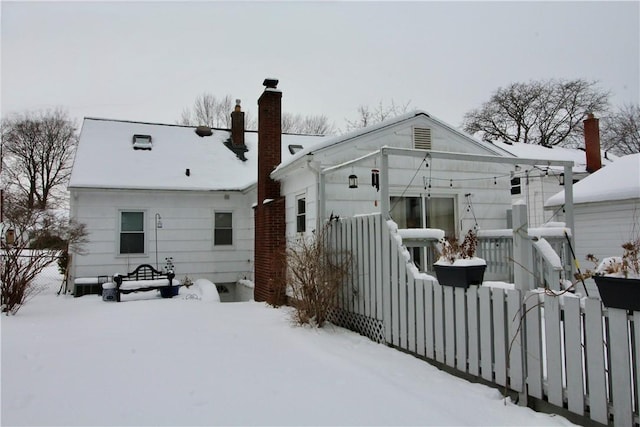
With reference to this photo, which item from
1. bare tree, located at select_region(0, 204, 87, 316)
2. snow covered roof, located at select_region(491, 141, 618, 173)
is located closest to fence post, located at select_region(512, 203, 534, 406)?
bare tree, located at select_region(0, 204, 87, 316)

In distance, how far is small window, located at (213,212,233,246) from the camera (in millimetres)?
12914

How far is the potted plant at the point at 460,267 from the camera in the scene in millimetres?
4211

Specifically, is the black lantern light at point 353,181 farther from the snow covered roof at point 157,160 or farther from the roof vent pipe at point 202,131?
the roof vent pipe at point 202,131

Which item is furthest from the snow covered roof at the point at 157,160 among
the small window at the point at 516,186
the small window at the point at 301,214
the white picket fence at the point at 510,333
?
the small window at the point at 516,186

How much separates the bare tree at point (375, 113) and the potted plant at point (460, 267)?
24.7 metres

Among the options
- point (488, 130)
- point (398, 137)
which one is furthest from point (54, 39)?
point (488, 130)

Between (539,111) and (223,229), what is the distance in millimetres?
28194

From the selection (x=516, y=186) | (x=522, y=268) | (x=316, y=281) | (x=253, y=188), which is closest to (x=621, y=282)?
(x=522, y=268)

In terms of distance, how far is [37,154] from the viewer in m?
28.8

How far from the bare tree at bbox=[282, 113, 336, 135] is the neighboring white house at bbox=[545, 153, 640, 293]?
953 inches

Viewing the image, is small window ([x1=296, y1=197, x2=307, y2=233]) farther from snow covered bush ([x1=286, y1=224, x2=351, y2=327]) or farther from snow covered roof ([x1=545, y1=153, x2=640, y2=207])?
snow covered roof ([x1=545, y1=153, x2=640, y2=207])

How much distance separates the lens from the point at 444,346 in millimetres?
4539

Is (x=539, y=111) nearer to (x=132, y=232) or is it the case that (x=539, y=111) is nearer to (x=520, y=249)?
(x=132, y=232)

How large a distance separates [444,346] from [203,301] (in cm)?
621
